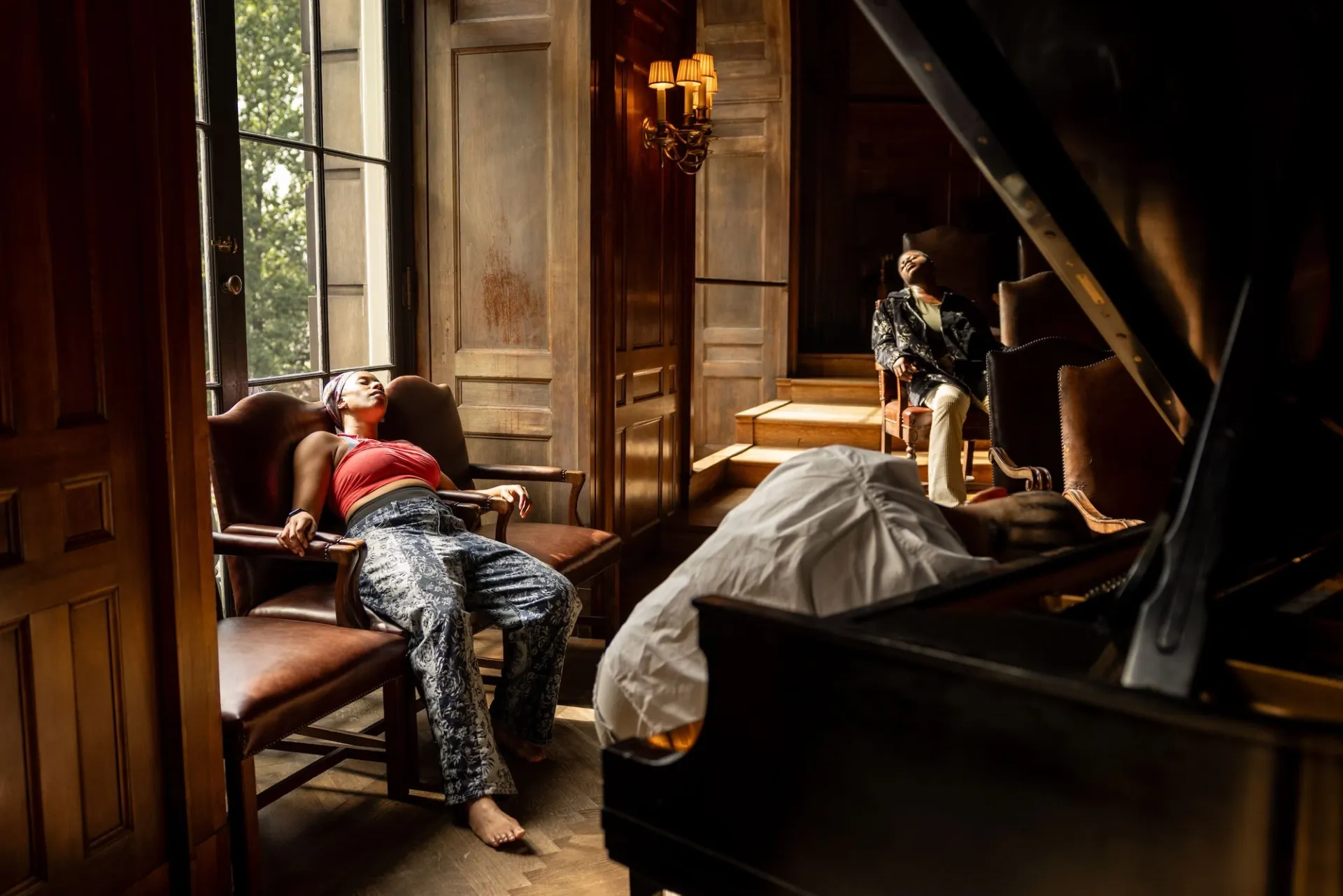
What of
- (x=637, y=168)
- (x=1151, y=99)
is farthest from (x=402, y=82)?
(x=1151, y=99)

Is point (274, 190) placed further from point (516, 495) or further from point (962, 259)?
point (962, 259)

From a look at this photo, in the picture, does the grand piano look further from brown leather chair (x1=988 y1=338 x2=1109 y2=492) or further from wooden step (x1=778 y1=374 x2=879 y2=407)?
wooden step (x1=778 y1=374 x2=879 y2=407)

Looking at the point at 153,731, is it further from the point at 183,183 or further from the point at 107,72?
the point at 107,72

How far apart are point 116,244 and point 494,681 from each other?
5.45 ft

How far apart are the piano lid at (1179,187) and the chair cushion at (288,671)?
65.5 inches

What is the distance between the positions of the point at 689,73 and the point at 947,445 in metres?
1.95

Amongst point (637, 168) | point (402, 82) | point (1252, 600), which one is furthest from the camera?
point (637, 168)

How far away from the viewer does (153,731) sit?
2.12 m

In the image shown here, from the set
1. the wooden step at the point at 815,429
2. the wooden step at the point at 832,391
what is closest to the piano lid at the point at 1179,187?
the wooden step at the point at 815,429

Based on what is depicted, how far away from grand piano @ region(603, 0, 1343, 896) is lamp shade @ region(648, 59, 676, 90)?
329 cm

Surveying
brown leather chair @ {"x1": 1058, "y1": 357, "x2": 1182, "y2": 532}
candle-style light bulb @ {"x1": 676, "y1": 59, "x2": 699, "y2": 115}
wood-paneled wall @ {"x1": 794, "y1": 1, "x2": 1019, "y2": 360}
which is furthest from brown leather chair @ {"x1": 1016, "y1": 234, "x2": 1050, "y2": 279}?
brown leather chair @ {"x1": 1058, "y1": 357, "x2": 1182, "y2": 532}

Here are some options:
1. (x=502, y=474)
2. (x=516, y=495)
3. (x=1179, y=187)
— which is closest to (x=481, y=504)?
(x=516, y=495)

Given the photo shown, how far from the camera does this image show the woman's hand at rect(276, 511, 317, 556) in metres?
2.63

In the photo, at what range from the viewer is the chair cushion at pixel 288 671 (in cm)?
221
